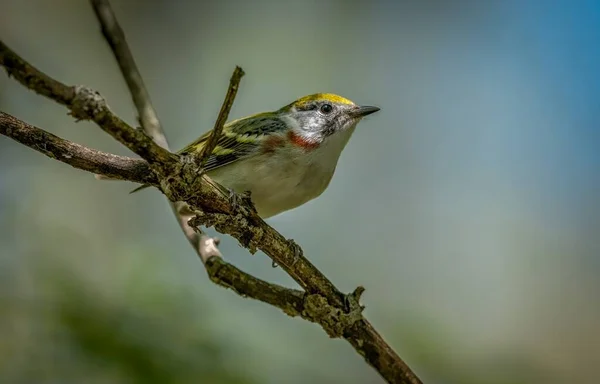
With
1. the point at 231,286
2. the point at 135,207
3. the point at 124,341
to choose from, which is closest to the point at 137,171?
the point at 231,286

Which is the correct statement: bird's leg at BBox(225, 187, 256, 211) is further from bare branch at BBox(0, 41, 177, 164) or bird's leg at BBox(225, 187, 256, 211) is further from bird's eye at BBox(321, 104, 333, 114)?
bird's eye at BBox(321, 104, 333, 114)

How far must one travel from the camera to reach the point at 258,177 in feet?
11.1

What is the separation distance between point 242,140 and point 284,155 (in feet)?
1.11

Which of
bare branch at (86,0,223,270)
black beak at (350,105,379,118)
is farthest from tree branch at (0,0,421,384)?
black beak at (350,105,379,118)

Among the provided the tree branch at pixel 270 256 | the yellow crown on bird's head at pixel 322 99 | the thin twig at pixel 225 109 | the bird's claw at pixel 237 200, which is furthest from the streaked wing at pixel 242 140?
the thin twig at pixel 225 109

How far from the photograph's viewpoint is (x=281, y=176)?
3.41m

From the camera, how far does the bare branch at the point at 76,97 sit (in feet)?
5.10

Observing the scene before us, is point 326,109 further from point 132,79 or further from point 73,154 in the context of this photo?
point 73,154

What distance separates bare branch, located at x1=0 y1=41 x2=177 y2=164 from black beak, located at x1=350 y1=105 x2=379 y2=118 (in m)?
2.11

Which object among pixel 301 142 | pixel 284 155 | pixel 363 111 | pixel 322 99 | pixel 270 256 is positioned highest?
pixel 322 99

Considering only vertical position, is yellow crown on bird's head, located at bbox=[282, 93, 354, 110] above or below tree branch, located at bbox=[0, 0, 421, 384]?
above

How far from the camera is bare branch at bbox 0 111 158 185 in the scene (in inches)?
77.1

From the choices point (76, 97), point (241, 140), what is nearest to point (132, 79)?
point (241, 140)

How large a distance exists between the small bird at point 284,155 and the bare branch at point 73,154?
3.84 feet
